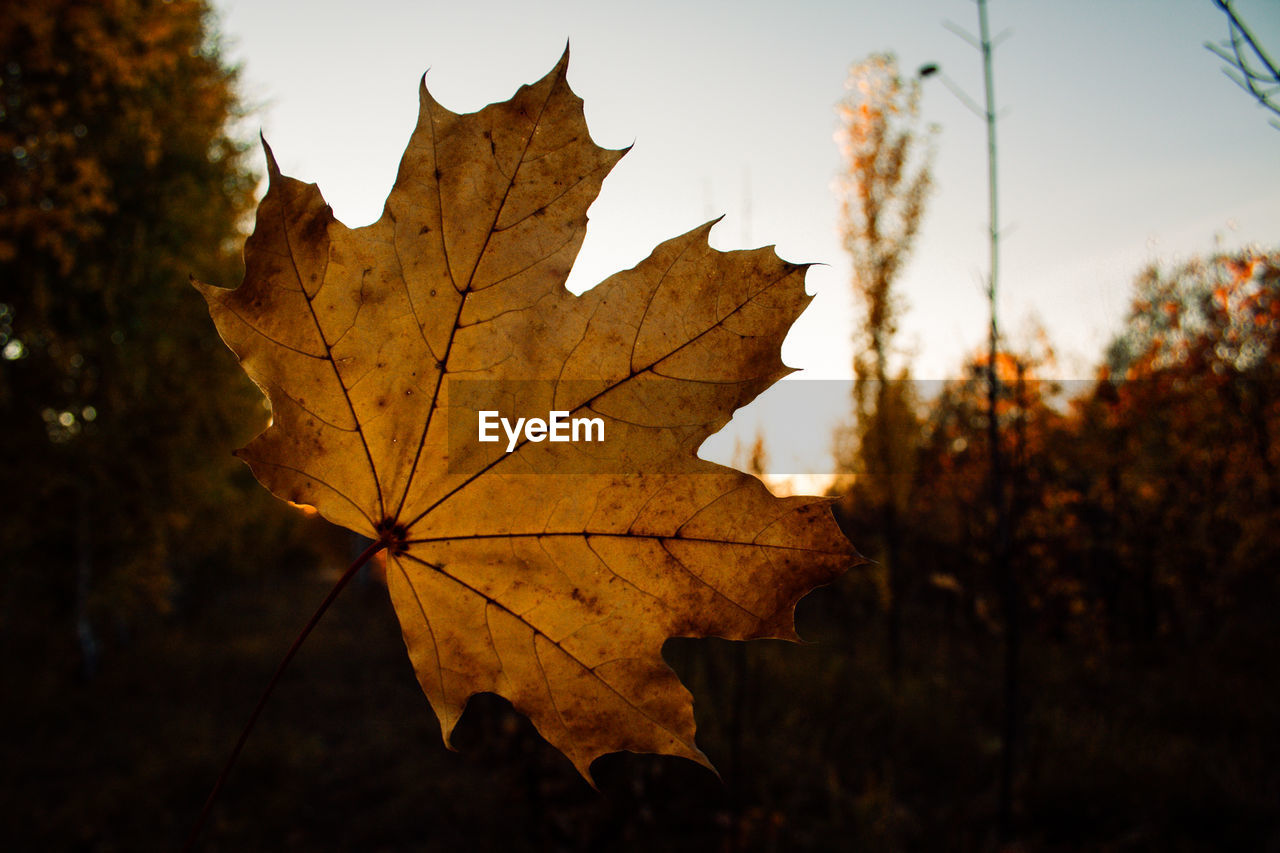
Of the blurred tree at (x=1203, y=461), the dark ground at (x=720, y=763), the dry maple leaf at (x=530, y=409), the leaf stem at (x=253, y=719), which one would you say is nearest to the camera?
the leaf stem at (x=253, y=719)

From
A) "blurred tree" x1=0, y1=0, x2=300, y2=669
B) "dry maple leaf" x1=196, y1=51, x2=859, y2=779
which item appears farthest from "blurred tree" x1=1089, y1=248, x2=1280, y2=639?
"blurred tree" x1=0, y1=0, x2=300, y2=669

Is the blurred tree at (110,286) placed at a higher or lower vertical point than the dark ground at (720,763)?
higher

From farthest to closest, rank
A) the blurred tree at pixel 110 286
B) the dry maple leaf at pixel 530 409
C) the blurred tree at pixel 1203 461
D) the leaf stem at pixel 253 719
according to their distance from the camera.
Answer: the blurred tree at pixel 1203 461 → the blurred tree at pixel 110 286 → the dry maple leaf at pixel 530 409 → the leaf stem at pixel 253 719

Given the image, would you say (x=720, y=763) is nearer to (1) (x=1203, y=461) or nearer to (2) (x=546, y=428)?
(2) (x=546, y=428)

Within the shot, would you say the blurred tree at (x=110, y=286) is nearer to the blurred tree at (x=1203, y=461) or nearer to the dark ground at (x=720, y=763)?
the dark ground at (x=720, y=763)

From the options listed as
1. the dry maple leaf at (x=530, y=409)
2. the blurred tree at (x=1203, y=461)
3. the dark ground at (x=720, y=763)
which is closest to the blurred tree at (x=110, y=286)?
the dark ground at (x=720, y=763)

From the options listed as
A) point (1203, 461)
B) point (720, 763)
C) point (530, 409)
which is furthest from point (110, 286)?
point (1203, 461)

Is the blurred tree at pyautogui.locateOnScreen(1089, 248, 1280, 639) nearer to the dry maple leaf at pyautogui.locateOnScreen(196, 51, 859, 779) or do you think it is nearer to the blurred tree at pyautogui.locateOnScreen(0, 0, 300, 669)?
the dry maple leaf at pyautogui.locateOnScreen(196, 51, 859, 779)

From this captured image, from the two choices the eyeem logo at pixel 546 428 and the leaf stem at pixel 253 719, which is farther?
the eyeem logo at pixel 546 428
